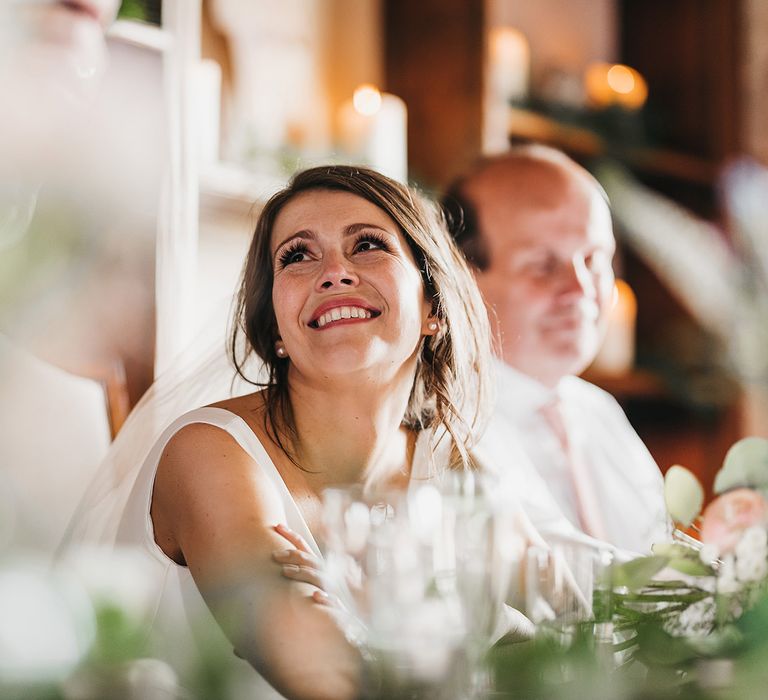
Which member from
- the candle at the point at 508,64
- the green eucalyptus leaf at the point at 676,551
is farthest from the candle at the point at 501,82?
the green eucalyptus leaf at the point at 676,551

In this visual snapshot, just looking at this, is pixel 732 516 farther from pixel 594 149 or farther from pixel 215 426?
pixel 594 149

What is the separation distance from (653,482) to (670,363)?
1390mm

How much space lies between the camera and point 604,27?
2.94m

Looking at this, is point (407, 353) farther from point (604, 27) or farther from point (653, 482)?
point (604, 27)

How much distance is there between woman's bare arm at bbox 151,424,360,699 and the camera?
64cm

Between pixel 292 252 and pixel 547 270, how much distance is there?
60cm

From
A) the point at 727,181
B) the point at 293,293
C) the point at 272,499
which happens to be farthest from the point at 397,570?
the point at 727,181

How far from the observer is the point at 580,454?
4.68 feet

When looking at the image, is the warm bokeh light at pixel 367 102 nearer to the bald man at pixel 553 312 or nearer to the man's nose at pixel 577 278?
the bald man at pixel 553 312

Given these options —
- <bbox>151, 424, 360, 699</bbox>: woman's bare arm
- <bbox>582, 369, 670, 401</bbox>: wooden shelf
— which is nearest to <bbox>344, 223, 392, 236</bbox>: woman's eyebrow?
<bbox>151, 424, 360, 699</bbox>: woman's bare arm

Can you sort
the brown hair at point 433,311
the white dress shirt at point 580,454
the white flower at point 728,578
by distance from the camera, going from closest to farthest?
the white flower at point 728,578 < the brown hair at point 433,311 < the white dress shirt at point 580,454

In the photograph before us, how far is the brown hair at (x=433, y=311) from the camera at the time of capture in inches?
40.0

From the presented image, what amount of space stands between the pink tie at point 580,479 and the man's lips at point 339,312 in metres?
0.56

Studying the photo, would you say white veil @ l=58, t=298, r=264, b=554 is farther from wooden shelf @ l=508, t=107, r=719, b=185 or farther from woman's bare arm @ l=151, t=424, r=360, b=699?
wooden shelf @ l=508, t=107, r=719, b=185
